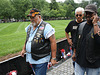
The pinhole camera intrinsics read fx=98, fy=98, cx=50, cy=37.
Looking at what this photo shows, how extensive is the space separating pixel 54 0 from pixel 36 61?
60.9m

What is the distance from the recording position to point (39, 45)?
2.10 meters

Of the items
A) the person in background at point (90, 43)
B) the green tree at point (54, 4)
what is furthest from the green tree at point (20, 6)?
the person in background at point (90, 43)

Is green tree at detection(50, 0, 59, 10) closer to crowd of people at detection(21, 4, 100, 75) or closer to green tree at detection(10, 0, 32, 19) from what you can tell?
green tree at detection(10, 0, 32, 19)

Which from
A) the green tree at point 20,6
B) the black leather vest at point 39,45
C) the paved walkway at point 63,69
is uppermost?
the green tree at point 20,6

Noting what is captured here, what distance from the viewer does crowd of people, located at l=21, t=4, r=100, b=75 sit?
67.9 inches

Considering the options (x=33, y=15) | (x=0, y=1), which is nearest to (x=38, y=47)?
(x=33, y=15)

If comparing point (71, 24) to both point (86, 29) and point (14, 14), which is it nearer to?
point (86, 29)

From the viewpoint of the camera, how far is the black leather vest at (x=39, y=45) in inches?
82.4

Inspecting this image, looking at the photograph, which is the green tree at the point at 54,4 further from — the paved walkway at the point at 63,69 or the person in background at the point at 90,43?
the person in background at the point at 90,43

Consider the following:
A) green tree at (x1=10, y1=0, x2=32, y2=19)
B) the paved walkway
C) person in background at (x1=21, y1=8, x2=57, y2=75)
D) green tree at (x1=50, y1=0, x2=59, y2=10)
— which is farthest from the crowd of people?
green tree at (x1=50, y1=0, x2=59, y2=10)

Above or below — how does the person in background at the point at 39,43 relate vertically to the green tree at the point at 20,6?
below

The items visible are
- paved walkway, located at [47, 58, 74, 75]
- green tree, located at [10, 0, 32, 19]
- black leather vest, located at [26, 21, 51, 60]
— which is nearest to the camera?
black leather vest, located at [26, 21, 51, 60]

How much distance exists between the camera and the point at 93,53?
173cm

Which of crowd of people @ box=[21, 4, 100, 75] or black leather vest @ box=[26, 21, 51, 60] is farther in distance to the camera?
black leather vest @ box=[26, 21, 51, 60]
